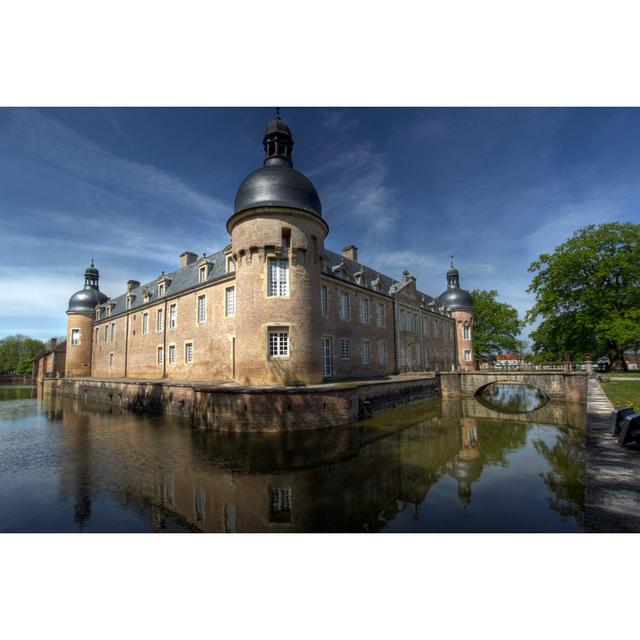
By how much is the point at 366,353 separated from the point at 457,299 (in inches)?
871

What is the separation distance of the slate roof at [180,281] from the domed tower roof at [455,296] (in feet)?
97.1

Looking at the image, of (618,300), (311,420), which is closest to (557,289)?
(618,300)

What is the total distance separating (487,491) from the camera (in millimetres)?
6633

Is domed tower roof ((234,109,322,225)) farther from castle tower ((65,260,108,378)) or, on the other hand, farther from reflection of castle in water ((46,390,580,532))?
castle tower ((65,260,108,378))

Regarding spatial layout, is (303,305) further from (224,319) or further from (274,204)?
(224,319)

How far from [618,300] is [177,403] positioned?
103 ft

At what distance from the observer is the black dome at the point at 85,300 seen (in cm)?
3775

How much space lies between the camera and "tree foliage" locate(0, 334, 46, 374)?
6372 cm

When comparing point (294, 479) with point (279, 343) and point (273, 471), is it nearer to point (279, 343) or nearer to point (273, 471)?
point (273, 471)

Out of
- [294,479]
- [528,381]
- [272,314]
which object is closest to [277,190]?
[272,314]

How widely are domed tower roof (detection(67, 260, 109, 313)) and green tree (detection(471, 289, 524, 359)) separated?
45.3 metres

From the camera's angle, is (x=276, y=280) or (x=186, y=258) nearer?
(x=276, y=280)

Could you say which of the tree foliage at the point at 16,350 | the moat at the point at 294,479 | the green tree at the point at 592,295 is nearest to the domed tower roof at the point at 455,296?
the green tree at the point at 592,295

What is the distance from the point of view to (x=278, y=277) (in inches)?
601
